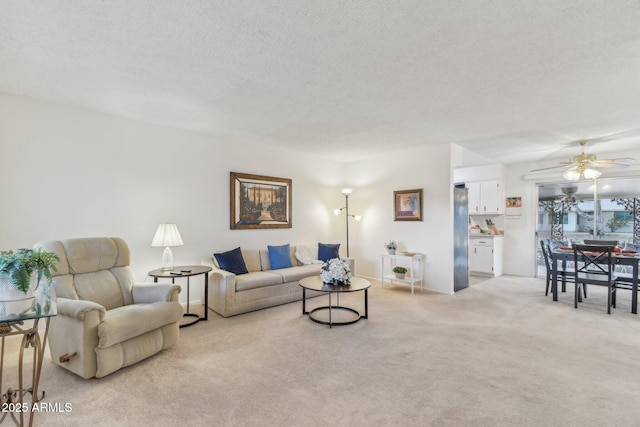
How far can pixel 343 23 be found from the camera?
201cm

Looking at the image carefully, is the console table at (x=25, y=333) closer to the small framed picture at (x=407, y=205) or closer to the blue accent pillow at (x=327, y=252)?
the blue accent pillow at (x=327, y=252)

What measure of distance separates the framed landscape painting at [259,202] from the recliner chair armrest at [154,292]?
6.34 feet

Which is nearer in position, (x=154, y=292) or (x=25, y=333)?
(x=25, y=333)

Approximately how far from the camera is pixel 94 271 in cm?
305

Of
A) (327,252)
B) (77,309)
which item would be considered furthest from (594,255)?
(77,309)

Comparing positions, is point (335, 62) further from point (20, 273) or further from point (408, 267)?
point (408, 267)

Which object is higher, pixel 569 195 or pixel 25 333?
pixel 569 195

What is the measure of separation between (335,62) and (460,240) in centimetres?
416

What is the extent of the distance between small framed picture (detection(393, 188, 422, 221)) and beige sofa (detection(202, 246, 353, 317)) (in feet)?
6.39

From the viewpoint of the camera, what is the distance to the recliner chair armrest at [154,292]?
9.98 feet

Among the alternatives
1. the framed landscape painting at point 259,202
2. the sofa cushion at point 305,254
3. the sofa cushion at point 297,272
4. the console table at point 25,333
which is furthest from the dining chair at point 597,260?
the console table at point 25,333

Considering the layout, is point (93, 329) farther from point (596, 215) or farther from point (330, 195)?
point (596, 215)

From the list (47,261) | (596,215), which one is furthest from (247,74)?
(596,215)

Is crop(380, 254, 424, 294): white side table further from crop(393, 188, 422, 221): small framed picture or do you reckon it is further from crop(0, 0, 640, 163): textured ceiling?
crop(0, 0, 640, 163): textured ceiling
